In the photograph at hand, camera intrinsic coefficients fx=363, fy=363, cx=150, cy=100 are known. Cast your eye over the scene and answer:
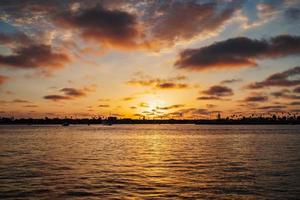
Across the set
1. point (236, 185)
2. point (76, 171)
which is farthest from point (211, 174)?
point (76, 171)

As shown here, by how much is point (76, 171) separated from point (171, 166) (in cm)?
1362

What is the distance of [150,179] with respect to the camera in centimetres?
3931

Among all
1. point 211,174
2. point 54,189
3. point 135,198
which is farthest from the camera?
point 211,174

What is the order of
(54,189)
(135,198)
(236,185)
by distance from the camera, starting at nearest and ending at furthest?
(135,198) < (54,189) < (236,185)

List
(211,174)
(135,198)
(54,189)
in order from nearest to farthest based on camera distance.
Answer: (135,198) < (54,189) < (211,174)

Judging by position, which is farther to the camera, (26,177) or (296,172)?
(296,172)

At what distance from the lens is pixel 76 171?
45.2 meters

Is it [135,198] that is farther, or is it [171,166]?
[171,166]

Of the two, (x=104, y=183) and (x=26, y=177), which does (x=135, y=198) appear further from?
(x=26, y=177)

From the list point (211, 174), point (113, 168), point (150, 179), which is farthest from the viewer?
point (113, 168)

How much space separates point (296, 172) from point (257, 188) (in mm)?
12909

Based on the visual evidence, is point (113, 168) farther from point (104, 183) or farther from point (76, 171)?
point (104, 183)

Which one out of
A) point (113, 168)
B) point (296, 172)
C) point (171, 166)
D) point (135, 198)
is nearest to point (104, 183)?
point (135, 198)

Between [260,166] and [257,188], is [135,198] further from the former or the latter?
[260,166]
